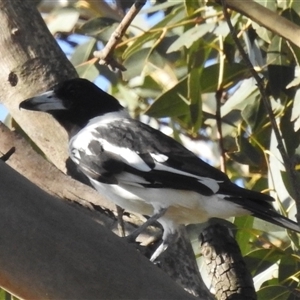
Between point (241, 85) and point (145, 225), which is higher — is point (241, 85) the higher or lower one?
the higher one

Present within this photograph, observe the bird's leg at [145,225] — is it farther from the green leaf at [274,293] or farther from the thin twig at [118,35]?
the thin twig at [118,35]

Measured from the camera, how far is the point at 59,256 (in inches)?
47.3

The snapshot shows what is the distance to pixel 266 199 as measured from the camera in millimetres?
1573

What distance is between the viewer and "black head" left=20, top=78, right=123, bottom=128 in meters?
1.91

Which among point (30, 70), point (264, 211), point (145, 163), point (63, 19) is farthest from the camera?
point (63, 19)

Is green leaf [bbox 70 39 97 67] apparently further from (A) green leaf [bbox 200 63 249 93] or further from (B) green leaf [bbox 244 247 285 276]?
(B) green leaf [bbox 244 247 285 276]

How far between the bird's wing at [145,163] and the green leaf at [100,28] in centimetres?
51

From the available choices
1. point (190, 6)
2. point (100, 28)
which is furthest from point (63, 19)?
point (190, 6)

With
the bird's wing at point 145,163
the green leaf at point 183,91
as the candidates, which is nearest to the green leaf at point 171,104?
the green leaf at point 183,91

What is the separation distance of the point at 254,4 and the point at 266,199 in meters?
0.46

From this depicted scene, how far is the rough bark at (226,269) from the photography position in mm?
1577

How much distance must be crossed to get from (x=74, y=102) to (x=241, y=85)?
1.57 ft

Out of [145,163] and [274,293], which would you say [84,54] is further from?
[274,293]

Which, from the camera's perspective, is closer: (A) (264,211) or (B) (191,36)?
(A) (264,211)
